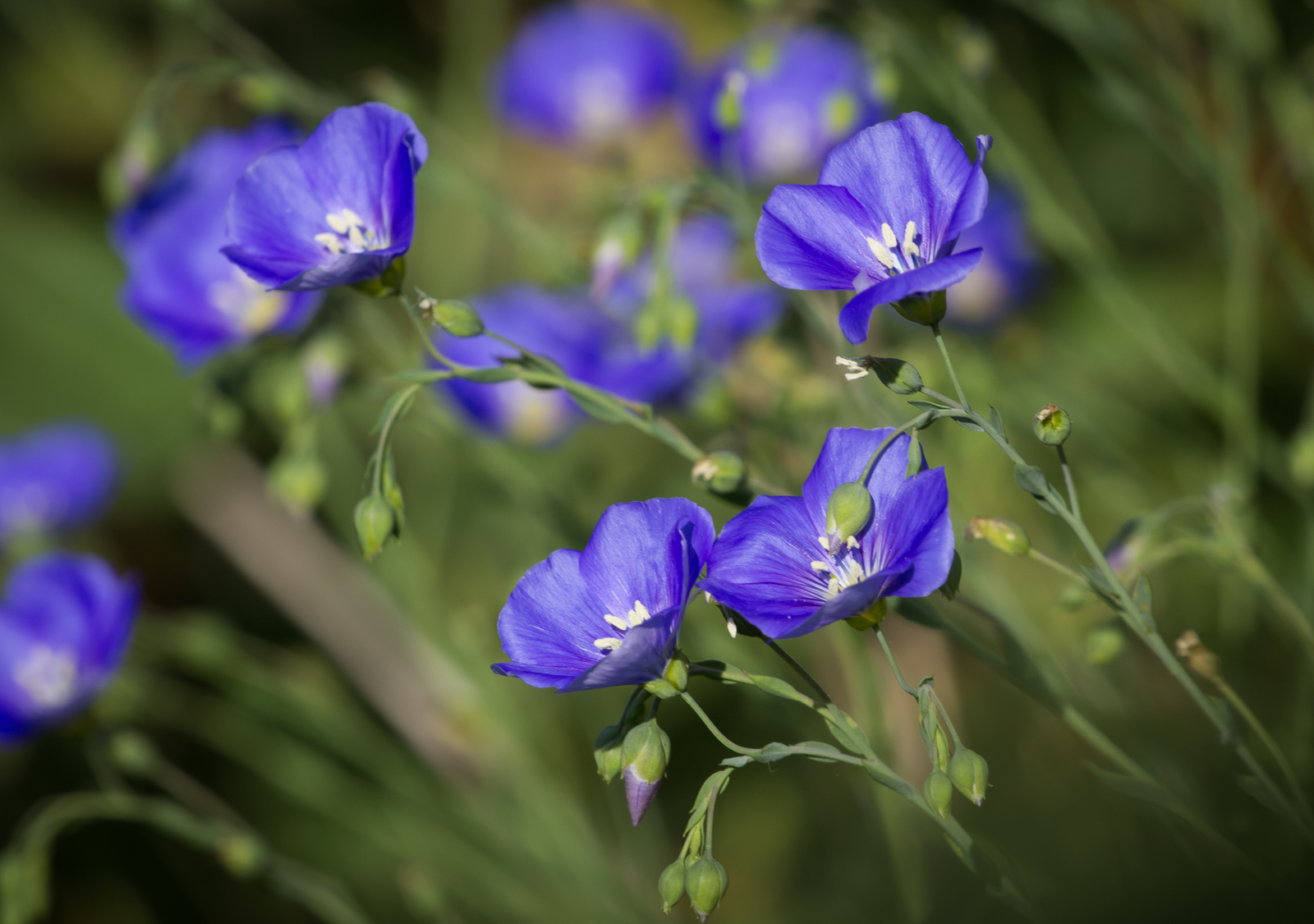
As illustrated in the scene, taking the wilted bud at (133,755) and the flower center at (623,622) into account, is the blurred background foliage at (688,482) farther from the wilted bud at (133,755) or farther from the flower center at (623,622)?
the flower center at (623,622)

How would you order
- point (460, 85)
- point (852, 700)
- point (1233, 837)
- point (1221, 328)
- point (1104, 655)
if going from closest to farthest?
point (1104, 655) → point (1233, 837) → point (852, 700) → point (1221, 328) → point (460, 85)

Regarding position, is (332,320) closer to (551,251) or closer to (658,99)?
(551,251)

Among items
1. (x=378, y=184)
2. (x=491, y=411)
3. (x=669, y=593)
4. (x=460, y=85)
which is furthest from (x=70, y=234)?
(x=669, y=593)

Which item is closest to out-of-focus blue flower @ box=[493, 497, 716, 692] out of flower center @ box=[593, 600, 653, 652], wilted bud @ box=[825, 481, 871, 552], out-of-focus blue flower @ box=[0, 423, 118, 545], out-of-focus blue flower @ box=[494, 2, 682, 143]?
flower center @ box=[593, 600, 653, 652]

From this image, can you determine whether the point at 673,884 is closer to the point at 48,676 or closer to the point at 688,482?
the point at 48,676

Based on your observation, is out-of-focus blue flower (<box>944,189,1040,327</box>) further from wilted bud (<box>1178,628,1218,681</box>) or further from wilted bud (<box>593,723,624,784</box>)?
wilted bud (<box>593,723,624,784</box>)

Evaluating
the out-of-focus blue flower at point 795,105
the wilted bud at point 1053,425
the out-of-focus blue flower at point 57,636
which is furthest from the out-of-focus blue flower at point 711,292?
the out-of-focus blue flower at point 57,636

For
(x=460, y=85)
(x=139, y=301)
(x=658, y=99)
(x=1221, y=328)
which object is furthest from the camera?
(x=460, y=85)
